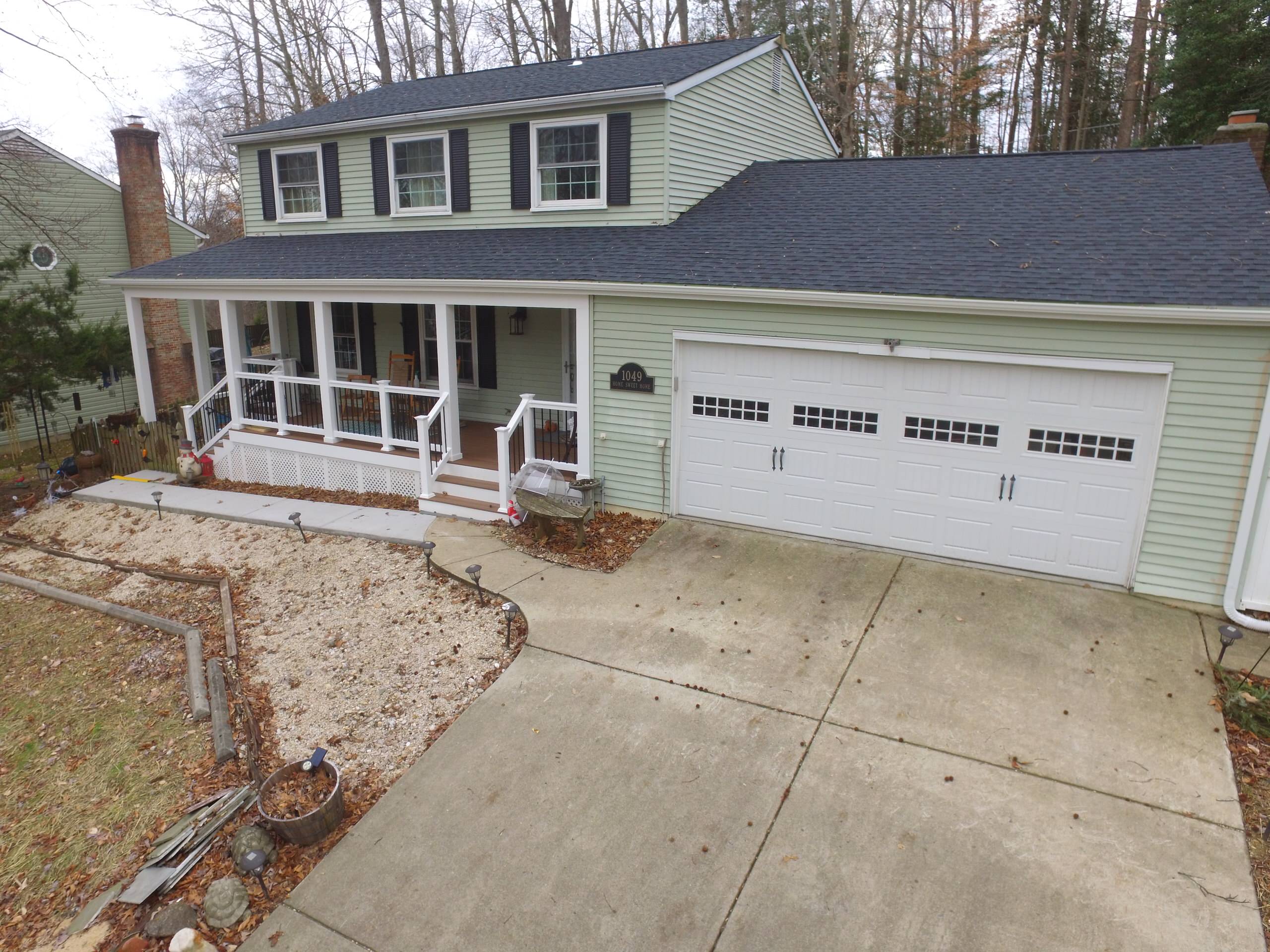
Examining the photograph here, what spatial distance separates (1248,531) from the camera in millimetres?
6984

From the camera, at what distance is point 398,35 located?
93.2 ft

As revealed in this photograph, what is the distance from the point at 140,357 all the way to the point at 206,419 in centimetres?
186

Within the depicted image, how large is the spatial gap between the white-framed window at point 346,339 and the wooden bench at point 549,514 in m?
6.86

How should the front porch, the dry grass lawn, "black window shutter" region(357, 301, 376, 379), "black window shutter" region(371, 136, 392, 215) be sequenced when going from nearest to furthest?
1. the dry grass lawn
2. the front porch
3. "black window shutter" region(371, 136, 392, 215)
4. "black window shutter" region(357, 301, 376, 379)

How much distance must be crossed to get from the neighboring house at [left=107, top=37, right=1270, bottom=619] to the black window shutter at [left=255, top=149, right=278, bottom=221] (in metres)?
0.05

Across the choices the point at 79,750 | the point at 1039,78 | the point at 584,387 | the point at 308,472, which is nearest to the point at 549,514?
the point at 584,387

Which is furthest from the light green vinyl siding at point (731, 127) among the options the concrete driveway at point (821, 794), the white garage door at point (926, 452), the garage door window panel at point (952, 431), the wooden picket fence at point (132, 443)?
the wooden picket fence at point (132, 443)

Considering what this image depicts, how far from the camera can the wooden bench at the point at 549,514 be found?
29.8ft

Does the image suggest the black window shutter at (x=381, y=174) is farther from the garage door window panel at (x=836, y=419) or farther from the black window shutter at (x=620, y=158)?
the garage door window panel at (x=836, y=419)

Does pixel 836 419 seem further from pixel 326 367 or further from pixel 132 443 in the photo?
pixel 132 443

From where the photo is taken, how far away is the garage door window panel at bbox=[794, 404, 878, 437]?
857 centimetres

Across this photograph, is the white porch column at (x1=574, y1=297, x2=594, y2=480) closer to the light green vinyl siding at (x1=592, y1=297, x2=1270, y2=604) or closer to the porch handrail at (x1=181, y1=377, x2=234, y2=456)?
the light green vinyl siding at (x1=592, y1=297, x2=1270, y2=604)

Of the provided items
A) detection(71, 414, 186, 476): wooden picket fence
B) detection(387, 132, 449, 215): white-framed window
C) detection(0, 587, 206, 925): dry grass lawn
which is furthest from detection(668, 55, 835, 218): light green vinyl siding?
detection(71, 414, 186, 476): wooden picket fence

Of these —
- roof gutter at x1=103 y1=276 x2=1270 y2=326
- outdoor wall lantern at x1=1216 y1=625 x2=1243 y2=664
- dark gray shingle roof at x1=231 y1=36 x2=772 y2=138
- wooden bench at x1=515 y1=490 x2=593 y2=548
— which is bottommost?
wooden bench at x1=515 y1=490 x2=593 y2=548
